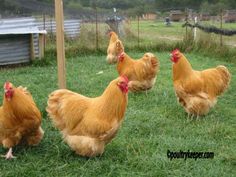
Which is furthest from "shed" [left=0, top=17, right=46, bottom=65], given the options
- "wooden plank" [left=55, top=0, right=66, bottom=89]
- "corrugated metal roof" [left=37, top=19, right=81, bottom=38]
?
"wooden plank" [left=55, top=0, right=66, bottom=89]

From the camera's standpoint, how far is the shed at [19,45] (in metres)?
11.6

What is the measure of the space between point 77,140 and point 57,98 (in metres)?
0.61

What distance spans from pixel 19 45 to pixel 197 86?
23.5 ft

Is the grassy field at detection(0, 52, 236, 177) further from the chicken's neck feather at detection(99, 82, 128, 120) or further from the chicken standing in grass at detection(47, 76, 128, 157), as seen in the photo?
the chicken's neck feather at detection(99, 82, 128, 120)

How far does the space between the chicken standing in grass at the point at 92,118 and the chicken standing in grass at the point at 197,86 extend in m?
1.98

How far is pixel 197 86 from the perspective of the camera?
633 cm

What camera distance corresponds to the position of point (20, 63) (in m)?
Result: 11.9

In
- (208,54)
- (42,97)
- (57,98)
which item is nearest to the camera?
→ (57,98)

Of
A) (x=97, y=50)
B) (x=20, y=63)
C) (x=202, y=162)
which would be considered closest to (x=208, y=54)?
(x=97, y=50)

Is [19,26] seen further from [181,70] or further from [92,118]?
[92,118]

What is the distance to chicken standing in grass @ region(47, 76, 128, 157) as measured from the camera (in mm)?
4597

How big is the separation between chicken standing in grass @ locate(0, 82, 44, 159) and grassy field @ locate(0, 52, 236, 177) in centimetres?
26

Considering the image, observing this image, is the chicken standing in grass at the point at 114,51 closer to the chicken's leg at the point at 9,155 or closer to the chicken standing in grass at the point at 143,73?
the chicken standing in grass at the point at 143,73

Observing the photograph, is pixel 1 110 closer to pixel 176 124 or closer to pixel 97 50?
pixel 176 124
